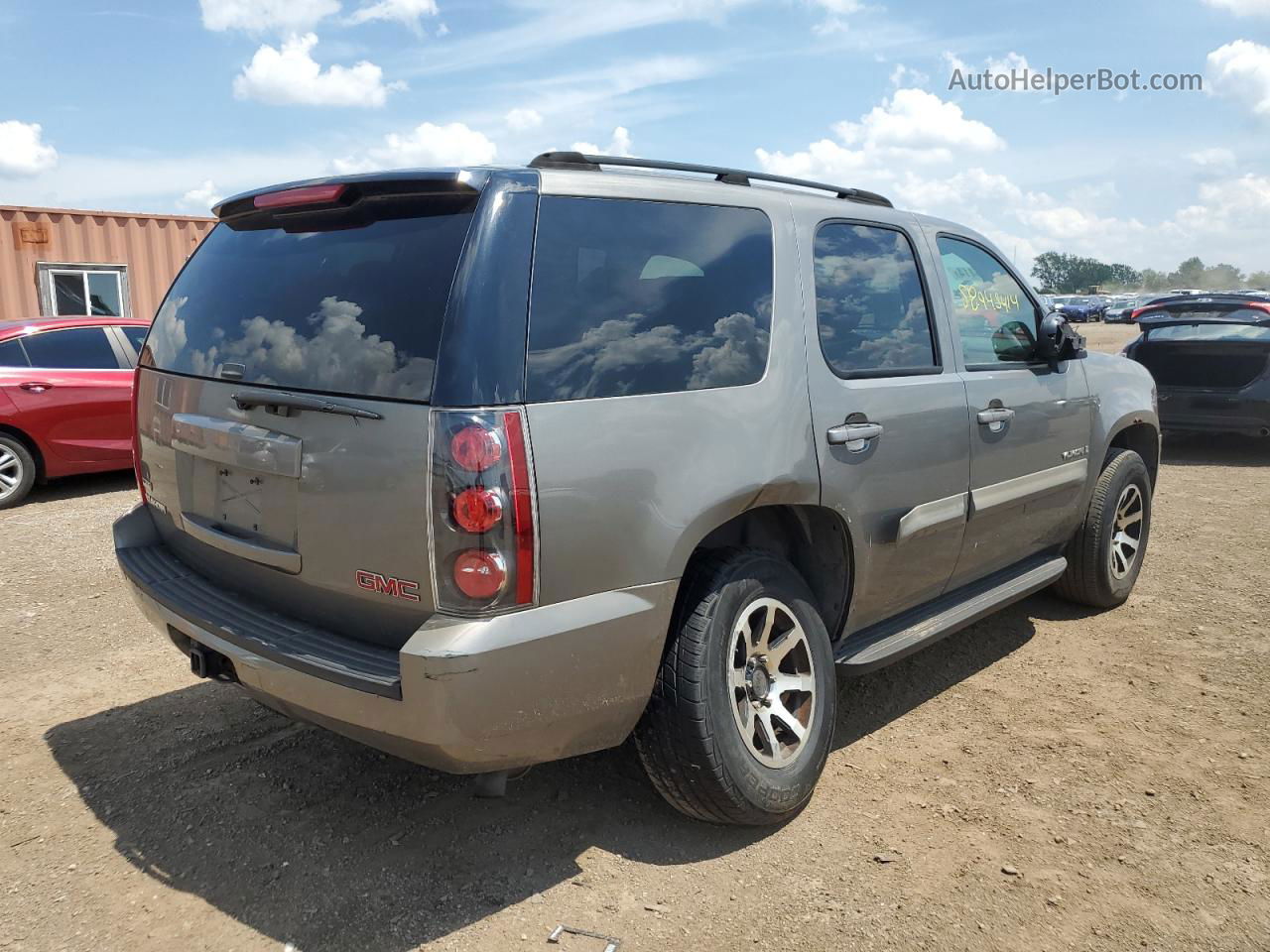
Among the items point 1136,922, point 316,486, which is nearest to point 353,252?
point 316,486

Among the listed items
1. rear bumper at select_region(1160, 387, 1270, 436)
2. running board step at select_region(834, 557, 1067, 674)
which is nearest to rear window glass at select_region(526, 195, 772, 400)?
running board step at select_region(834, 557, 1067, 674)

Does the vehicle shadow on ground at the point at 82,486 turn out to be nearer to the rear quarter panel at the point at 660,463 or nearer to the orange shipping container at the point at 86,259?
the orange shipping container at the point at 86,259

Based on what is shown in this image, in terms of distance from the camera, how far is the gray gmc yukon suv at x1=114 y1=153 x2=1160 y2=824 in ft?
7.63

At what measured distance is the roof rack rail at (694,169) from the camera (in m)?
2.79

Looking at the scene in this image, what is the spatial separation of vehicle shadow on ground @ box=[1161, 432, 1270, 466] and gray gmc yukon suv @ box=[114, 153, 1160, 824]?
7.37 meters

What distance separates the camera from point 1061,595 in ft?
16.6

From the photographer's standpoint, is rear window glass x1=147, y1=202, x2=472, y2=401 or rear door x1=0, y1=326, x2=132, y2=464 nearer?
rear window glass x1=147, y1=202, x2=472, y2=401

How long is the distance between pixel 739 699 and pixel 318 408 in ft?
4.76

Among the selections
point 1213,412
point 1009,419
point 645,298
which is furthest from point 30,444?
point 1213,412

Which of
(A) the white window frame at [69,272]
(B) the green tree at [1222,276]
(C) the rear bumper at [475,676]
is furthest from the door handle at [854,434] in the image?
(B) the green tree at [1222,276]

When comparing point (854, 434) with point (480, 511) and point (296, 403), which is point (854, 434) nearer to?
point (480, 511)

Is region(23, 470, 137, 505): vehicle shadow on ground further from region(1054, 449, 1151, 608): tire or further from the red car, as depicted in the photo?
region(1054, 449, 1151, 608): tire

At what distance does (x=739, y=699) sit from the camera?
2910 mm

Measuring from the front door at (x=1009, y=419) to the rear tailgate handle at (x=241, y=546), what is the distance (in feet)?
8.04
